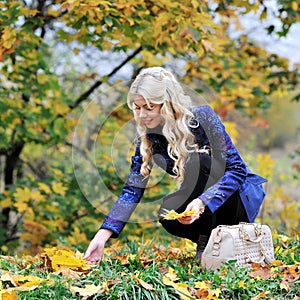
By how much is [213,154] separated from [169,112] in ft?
1.14

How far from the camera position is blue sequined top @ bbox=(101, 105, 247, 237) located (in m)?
2.59

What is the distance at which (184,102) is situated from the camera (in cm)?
267

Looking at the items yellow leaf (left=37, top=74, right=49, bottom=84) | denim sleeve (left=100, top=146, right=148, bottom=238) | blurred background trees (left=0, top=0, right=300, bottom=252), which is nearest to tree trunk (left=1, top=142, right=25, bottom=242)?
blurred background trees (left=0, top=0, right=300, bottom=252)

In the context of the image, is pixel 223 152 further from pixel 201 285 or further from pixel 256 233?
pixel 201 285

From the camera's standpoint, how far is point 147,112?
2.58 m

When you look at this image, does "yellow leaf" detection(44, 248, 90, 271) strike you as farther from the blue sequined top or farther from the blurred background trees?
the blurred background trees

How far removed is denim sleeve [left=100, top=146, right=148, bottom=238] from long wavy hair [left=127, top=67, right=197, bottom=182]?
2.3 inches

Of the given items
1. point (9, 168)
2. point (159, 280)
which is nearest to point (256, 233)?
point (159, 280)

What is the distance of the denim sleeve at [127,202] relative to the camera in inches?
104

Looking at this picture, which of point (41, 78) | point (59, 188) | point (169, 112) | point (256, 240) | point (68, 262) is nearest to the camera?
point (68, 262)

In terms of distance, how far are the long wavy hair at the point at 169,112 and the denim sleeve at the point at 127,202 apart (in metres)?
0.06

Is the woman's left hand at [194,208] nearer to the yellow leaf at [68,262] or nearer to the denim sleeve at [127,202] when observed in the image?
the denim sleeve at [127,202]

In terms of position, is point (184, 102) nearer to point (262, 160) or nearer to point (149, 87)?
point (149, 87)

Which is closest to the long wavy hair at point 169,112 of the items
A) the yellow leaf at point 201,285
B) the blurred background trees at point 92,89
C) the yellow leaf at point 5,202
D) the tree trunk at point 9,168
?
the yellow leaf at point 201,285
